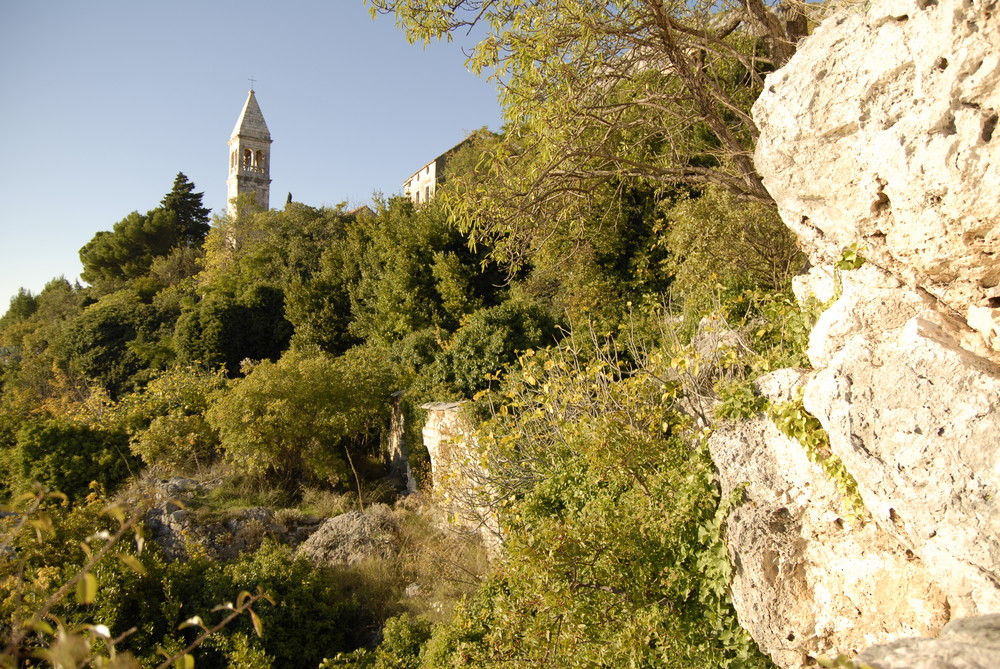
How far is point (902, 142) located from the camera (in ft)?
9.39

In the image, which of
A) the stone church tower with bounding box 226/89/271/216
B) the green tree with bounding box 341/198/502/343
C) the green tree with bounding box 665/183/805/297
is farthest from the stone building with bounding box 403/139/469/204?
the green tree with bounding box 665/183/805/297

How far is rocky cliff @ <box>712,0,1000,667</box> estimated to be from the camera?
254 cm

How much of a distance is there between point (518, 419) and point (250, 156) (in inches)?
1488

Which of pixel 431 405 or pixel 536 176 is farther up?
pixel 536 176

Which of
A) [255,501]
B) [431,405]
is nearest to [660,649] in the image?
[431,405]

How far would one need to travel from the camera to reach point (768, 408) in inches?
147

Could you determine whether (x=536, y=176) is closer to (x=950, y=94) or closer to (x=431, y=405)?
(x=950, y=94)

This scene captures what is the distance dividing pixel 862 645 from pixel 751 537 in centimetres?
72

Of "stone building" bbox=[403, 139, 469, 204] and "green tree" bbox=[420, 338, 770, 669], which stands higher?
"stone building" bbox=[403, 139, 469, 204]

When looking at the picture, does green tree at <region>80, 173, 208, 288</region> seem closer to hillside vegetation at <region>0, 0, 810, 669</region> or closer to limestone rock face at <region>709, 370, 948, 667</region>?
hillside vegetation at <region>0, 0, 810, 669</region>

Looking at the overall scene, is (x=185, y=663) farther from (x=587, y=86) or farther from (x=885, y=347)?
(x=587, y=86)

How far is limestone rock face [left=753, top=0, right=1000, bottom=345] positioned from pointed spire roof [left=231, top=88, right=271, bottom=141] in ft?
134

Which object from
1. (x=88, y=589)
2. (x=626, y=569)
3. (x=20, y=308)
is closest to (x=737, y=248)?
(x=626, y=569)

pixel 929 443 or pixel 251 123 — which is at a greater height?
pixel 251 123
